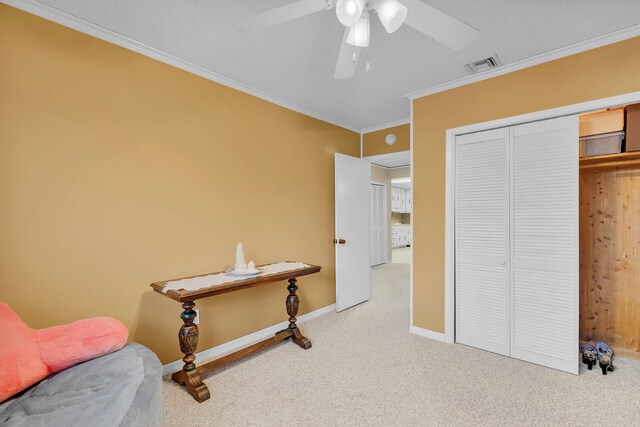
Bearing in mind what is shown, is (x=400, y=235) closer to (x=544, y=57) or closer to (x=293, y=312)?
(x=293, y=312)

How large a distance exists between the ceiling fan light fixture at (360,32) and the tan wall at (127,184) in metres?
1.67

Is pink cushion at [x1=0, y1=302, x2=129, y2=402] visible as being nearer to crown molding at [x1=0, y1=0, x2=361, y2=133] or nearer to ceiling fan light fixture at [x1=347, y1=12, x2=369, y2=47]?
crown molding at [x1=0, y1=0, x2=361, y2=133]

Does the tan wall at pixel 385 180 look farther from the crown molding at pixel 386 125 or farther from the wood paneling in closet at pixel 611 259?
the wood paneling in closet at pixel 611 259

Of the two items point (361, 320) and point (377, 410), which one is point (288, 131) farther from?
point (377, 410)

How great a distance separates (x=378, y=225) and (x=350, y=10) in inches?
236

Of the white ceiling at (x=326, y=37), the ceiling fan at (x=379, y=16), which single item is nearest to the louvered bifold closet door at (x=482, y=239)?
the white ceiling at (x=326, y=37)

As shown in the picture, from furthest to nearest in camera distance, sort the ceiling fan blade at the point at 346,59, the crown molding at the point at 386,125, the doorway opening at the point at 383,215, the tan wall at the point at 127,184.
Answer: the doorway opening at the point at 383,215
the crown molding at the point at 386,125
the tan wall at the point at 127,184
the ceiling fan blade at the point at 346,59

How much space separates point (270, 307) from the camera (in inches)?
123

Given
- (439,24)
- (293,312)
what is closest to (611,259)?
(439,24)

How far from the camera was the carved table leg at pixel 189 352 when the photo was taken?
203cm

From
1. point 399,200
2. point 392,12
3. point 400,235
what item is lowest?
point 400,235

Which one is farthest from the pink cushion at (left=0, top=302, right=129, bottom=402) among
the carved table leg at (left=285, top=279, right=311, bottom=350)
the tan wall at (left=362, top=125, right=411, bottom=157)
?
the tan wall at (left=362, top=125, right=411, bottom=157)

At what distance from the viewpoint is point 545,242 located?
238 cm

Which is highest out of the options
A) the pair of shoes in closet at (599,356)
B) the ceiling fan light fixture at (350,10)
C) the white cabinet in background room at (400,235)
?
the ceiling fan light fixture at (350,10)
